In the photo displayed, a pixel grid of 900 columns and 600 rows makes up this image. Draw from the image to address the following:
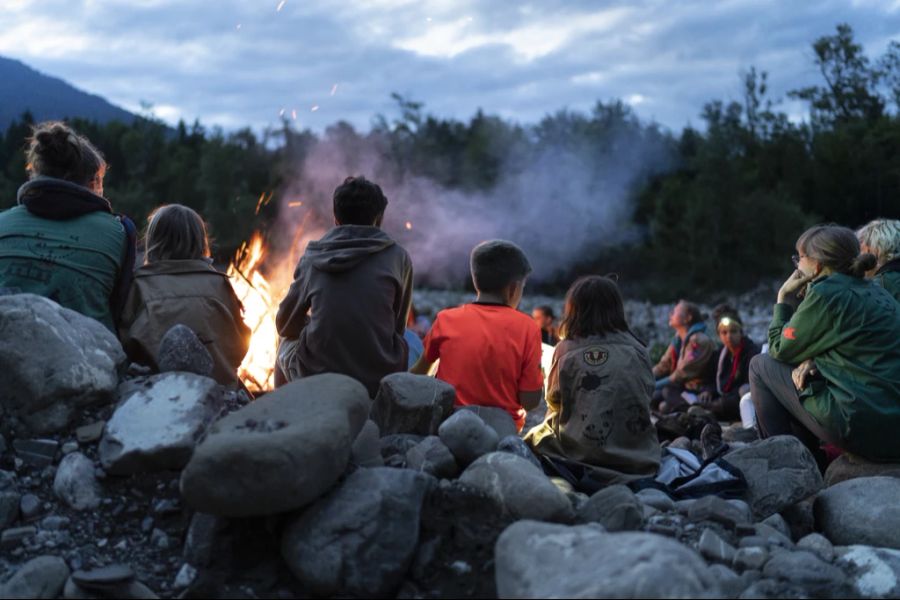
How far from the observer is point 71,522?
3773 mm

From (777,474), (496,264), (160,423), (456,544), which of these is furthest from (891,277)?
(160,423)

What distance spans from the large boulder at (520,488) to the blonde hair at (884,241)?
3355 mm

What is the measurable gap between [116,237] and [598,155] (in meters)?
26.6

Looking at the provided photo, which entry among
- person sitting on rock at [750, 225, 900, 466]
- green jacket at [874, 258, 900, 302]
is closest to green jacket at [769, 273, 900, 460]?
person sitting on rock at [750, 225, 900, 466]

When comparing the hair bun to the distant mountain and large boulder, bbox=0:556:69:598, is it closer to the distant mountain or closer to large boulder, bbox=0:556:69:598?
large boulder, bbox=0:556:69:598

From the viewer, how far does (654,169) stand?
30.9 metres

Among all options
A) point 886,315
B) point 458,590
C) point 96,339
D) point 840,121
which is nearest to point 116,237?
point 96,339

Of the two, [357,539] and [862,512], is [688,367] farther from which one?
[357,539]

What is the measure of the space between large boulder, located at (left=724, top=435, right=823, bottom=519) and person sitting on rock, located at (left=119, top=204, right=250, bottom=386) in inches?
108

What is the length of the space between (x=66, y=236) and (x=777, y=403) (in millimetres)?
4033

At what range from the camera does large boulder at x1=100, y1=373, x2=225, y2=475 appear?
3.86m

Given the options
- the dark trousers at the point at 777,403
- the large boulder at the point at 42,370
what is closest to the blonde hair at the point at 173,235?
the large boulder at the point at 42,370

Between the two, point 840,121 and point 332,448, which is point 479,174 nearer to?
point 840,121

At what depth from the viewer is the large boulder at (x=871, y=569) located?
3.79 meters
